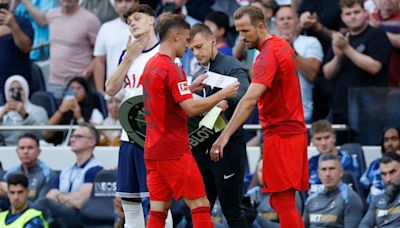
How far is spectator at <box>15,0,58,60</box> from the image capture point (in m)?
17.7

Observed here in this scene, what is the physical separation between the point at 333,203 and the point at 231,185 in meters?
2.43

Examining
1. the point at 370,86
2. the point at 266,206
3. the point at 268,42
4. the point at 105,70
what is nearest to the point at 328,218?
the point at 266,206

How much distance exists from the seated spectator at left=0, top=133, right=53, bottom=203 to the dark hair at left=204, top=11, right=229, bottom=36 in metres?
2.60

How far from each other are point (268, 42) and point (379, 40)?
4.26 metres

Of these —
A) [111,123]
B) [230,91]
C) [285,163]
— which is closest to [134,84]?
[230,91]

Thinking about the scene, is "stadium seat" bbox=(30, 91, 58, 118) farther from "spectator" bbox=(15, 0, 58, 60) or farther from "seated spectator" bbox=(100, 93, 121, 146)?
"spectator" bbox=(15, 0, 58, 60)

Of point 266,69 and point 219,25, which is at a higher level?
point 266,69

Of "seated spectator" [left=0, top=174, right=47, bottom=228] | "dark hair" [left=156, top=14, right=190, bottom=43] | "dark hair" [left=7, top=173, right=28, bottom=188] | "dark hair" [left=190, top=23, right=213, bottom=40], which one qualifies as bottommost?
"seated spectator" [left=0, top=174, right=47, bottom=228]

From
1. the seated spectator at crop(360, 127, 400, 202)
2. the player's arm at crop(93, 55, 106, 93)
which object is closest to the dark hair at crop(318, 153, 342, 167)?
the seated spectator at crop(360, 127, 400, 202)

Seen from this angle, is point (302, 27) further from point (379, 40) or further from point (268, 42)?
point (268, 42)

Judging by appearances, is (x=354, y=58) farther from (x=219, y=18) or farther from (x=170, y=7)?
(x=170, y=7)

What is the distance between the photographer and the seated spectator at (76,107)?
15672mm

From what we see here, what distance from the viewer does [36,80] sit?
16.7 metres

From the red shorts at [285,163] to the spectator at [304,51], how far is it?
445 cm
